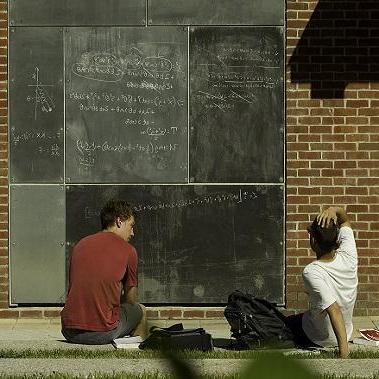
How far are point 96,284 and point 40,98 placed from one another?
2449mm

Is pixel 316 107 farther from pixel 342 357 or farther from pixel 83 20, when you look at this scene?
pixel 342 357

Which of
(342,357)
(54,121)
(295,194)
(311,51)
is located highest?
(311,51)

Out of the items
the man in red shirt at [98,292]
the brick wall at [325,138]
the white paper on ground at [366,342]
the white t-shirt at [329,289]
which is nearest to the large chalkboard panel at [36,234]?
the brick wall at [325,138]

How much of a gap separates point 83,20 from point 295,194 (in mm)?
2479

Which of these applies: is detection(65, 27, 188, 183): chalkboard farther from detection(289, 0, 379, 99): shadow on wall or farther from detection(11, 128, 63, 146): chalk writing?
detection(289, 0, 379, 99): shadow on wall

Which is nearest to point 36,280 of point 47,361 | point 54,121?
point 54,121

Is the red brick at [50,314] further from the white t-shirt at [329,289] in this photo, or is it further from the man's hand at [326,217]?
the man's hand at [326,217]

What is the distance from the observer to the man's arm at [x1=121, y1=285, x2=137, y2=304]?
275 inches

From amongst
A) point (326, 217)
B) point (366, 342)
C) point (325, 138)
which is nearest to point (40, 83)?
point (325, 138)

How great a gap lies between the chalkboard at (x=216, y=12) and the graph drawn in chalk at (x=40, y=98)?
1131 mm

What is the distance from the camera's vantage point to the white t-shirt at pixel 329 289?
248 inches

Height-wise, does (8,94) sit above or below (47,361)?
above

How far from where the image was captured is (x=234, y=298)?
6.75 meters

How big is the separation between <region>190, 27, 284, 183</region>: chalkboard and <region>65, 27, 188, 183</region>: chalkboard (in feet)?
0.47
